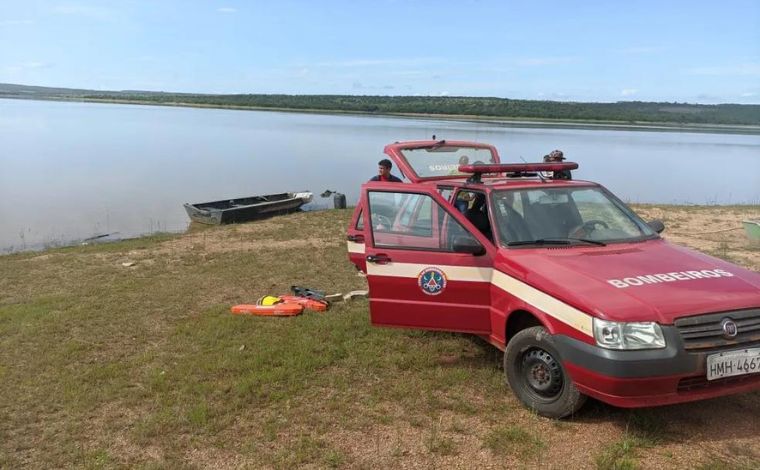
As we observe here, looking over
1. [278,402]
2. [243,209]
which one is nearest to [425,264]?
[278,402]

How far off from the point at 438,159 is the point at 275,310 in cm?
278

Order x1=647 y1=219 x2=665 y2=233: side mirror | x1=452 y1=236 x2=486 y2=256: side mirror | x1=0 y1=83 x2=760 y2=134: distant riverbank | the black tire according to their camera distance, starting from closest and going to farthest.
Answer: the black tire, x1=452 y1=236 x2=486 y2=256: side mirror, x1=647 y1=219 x2=665 y2=233: side mirror, x1=0 y1=83 x2=760 y2=134: distant riverbank

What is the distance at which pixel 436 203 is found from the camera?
5418mm

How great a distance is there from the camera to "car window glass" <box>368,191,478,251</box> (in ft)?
17.2

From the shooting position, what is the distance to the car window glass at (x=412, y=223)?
5241mm

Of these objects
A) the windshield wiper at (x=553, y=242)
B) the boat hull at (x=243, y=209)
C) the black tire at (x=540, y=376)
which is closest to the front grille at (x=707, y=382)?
the black tire at (x=540, y=376)

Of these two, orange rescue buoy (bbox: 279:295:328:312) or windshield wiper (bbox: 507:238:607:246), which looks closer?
windshield wiper (bbox: 507:238:607:246)

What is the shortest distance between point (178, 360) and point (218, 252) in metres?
6.47

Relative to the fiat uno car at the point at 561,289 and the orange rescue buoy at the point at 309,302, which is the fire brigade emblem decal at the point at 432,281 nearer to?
the fiat uno car at the point at 561,289

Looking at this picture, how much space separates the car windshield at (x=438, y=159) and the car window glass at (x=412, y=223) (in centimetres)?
171

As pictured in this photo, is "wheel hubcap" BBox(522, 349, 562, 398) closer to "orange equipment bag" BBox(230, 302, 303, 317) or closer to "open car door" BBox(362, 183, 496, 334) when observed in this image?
"open car door" BBox(362, 183, 496, 334)

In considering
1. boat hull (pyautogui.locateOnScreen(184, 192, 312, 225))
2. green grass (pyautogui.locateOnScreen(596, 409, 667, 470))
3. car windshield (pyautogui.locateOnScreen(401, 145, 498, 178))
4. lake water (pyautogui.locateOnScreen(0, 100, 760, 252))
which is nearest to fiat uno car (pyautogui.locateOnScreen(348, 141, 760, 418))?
green grass (pyautogui.locateOnScreen(596, 409, 667, 470))

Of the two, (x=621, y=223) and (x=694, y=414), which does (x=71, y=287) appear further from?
(x=694, y=414)

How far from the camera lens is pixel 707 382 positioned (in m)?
3.92
